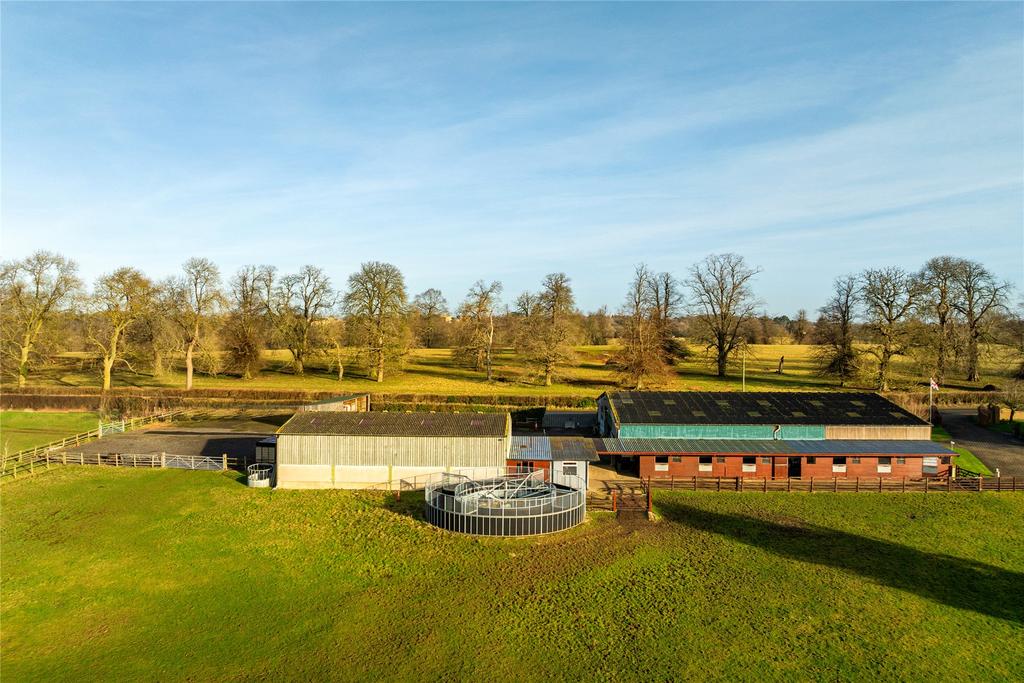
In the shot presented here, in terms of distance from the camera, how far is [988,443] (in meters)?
45.2

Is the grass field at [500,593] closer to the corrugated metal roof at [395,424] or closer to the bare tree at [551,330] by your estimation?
the corrugated metal roof at [395,424]

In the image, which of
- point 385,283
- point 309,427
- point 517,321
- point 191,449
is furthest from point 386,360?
point 309,427

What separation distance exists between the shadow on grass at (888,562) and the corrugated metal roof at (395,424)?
37.4 feet

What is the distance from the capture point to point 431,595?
2092cm

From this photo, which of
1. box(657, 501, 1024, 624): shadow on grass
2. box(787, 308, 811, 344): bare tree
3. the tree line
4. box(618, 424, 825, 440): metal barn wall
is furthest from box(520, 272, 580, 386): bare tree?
box(787, 308, 811, 344): bare tree

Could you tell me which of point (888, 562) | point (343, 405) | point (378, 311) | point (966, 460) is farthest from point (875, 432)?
point (378, 311)

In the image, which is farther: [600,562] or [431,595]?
[600,562]

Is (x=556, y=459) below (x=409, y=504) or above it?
above

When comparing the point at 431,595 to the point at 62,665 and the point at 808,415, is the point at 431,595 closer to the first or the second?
the point at 62,665

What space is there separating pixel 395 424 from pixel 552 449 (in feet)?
31.9

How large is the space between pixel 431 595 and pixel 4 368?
66.3 m

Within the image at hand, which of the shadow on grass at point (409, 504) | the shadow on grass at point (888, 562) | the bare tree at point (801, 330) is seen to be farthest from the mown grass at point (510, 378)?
the bare tree at point (801, 330)

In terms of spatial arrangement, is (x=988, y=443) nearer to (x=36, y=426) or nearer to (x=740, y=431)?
(x=740, y=431)

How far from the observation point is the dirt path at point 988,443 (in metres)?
39.8
